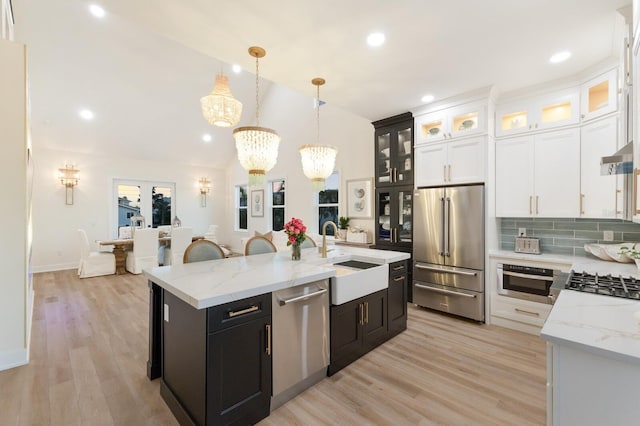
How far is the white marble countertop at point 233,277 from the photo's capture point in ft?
5.40

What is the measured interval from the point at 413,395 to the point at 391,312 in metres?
0.96

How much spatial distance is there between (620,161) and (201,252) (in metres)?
3.34

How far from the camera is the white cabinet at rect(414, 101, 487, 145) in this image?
3475 millimetres

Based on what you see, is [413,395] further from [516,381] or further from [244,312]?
[244,312]

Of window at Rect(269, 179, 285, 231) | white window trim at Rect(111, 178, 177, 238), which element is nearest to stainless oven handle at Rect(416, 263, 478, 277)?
window at Rect(269, 179, 285, 231)

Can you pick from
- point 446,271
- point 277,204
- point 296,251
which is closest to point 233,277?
point 296,251

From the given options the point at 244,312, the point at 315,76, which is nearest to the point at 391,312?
the point at 244,312

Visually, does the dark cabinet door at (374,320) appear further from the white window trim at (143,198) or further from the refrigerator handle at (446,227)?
the white window trim at (143,198)

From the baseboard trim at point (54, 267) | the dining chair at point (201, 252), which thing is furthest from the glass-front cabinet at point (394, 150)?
the baseboard trim at point (54, 267)

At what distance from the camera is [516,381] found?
2295 millimetres

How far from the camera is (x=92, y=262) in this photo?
19.3 ft

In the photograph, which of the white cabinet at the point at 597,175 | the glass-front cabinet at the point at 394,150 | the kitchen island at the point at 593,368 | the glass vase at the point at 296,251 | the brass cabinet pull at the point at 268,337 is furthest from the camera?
the glass-front cabinet at the point at 394,150

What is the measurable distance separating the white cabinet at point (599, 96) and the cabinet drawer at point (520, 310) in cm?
211

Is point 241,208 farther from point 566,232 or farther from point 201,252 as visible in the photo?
point 566,232
